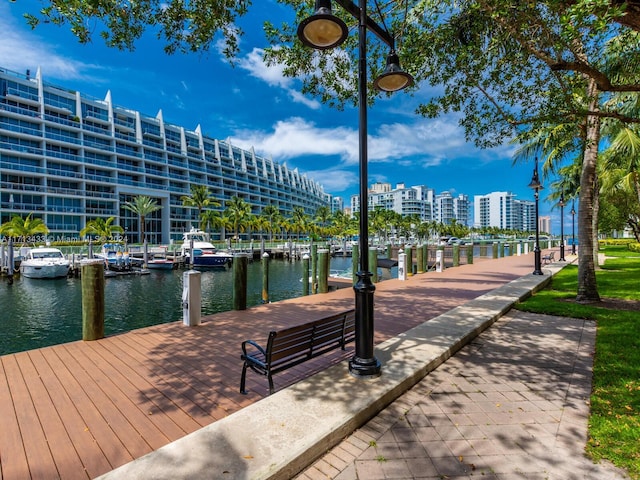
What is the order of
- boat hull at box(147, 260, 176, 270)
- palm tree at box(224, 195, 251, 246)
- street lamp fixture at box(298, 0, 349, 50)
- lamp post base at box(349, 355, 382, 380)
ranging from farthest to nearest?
palm tree at box(224, 195, 251, 246)
boat hull at box(147, 260, 176, 270)
lamp post base at box(349, 355, 382, 380)
street lamp fixture at box(298, 0, 349, 50)

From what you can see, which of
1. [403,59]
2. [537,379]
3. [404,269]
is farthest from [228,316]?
[404,269]

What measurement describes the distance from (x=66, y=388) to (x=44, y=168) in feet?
207

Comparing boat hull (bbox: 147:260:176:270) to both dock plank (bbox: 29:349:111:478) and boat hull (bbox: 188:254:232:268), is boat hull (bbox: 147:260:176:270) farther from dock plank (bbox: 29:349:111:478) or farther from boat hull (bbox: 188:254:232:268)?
dock plank (bbox: 29:349:111:478)

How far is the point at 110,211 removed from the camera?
5941 centimetres

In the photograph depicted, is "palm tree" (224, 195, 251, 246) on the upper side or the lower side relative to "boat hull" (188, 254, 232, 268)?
upper

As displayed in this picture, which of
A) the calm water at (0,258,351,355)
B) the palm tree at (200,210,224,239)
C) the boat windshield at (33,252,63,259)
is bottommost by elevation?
the calm water at (0,258,351,355)

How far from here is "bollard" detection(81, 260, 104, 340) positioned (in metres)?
6.60

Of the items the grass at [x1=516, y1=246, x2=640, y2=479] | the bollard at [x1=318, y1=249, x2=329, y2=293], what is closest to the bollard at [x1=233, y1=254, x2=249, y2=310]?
the bollard at [x1=318, y1=249, x2=329, y2=293]

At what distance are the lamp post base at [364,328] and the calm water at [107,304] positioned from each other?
11542 millimetres

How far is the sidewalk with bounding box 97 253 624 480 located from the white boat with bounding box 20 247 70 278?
2958 centimetres

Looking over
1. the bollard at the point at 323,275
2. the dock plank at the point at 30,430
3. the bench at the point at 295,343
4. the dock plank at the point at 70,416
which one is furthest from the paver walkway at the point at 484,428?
the bollard at the point at 323,275

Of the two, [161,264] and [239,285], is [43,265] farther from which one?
[239,285]

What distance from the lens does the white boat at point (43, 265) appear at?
25.4m

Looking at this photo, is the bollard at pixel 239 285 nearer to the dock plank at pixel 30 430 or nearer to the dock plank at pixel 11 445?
the dock plank at pixel 30 430
